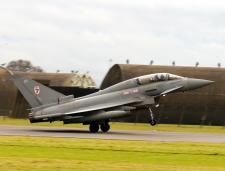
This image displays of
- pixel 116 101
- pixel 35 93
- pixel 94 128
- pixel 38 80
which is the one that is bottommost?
pixel 94 128

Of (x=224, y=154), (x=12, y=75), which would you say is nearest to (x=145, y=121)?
(x=12, y=75)

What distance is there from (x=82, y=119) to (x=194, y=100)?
22.4 meters

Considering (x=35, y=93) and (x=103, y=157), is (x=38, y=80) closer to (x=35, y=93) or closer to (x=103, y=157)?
(x=35, y=93)

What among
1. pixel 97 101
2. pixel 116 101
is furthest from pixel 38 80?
pixel 116 101

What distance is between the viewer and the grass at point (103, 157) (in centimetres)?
1586

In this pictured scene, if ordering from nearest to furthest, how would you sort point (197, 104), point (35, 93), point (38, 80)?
point (35, 93), point (197, 104), point (38, 80)

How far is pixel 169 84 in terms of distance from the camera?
37.3 meters

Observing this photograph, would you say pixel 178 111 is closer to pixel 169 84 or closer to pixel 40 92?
pixel 169 84

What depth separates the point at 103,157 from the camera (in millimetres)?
18859

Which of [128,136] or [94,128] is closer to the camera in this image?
[128,136]

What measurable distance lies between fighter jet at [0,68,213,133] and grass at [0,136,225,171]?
36.9ft

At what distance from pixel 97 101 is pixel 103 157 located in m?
18.0

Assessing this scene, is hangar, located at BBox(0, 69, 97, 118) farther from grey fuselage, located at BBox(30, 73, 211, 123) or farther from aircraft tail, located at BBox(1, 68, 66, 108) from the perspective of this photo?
aircraft tail, located at BBox(1, 68, 66, 108)

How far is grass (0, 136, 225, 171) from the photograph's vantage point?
1586cm
